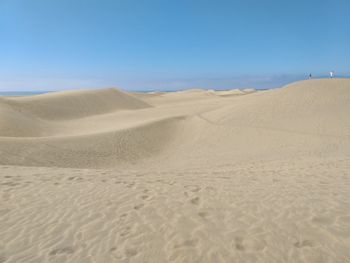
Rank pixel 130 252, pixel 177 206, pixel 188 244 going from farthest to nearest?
pixel 177 206
pixel 188 244
pixel 130 252

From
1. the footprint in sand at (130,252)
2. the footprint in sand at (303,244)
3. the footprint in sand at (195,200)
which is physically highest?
the footprint in sand at (303,244)

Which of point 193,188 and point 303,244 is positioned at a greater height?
point 303,244

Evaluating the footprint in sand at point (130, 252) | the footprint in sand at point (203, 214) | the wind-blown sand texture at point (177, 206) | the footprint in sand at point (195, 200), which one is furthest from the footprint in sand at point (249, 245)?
the footprint in sand at point (195, 200)

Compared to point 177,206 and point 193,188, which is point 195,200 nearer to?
point 177,206

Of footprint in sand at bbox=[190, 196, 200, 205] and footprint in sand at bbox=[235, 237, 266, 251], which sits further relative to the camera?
footprint in sand at bbox=[190, 196, 200, 205]

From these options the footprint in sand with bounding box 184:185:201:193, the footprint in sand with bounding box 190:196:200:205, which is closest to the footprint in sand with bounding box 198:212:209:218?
the footprint in sand with bounding box 190:196:200:205

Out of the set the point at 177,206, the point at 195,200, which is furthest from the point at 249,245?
the point at 195,200

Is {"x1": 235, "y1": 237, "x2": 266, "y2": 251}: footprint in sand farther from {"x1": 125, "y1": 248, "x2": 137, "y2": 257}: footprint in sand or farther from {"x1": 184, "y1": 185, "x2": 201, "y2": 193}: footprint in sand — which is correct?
{"x1": 184, "y1": 185, "x2": 201, "y2": 193}: footprint in sand

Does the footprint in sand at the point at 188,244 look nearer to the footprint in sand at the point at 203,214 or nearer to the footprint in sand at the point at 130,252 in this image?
the footprint in sand at the point at 130,252

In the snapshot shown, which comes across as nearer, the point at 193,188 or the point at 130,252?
the point at 130,252

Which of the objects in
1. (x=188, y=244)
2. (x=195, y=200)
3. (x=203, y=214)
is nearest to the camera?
(x=188, y=244)

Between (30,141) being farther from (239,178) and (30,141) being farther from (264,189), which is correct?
(264,189)

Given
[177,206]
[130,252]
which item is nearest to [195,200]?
[177,206]

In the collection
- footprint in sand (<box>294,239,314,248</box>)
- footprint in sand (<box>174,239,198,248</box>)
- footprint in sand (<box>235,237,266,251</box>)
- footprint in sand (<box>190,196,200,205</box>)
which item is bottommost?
footprint in sand (<box>190,196,200,205</box>)
